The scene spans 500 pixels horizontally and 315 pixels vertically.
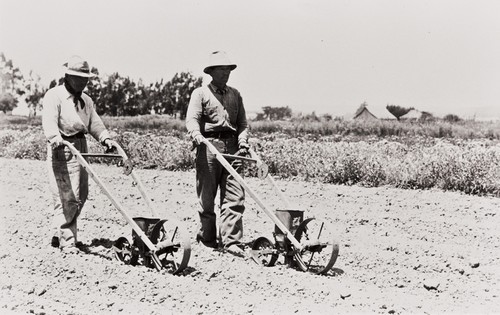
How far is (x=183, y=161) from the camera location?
14148 millimetres

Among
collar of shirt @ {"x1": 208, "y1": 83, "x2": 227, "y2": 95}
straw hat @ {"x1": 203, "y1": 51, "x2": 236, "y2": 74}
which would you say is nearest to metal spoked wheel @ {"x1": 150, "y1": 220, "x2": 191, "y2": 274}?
collar of shirt @ {"x1": 208, "y1": 83, "x2": 227, "y2": 95}

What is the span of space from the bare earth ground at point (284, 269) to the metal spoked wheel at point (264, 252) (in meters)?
0.17

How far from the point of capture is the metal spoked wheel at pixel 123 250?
5688 mm

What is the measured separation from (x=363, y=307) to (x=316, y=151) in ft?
31.4

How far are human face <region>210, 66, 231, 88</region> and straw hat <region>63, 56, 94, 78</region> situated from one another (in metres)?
1.15

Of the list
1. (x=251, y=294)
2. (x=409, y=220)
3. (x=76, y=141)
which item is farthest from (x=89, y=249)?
(x=409, y=220)

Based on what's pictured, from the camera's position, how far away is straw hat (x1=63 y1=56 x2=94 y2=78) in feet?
19.2

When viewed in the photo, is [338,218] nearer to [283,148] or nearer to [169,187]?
[169,187]

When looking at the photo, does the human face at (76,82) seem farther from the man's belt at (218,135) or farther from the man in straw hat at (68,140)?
the man's belt at (218,135)

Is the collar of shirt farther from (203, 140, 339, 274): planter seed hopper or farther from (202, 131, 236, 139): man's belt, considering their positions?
(203, 140, 339, 274): planter seed hopper

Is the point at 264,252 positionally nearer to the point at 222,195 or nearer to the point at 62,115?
the point at 222,195

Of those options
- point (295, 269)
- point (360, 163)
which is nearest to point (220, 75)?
point (295, 269)

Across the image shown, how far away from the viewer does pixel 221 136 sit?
6.22 m

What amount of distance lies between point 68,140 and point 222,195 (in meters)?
1.52
